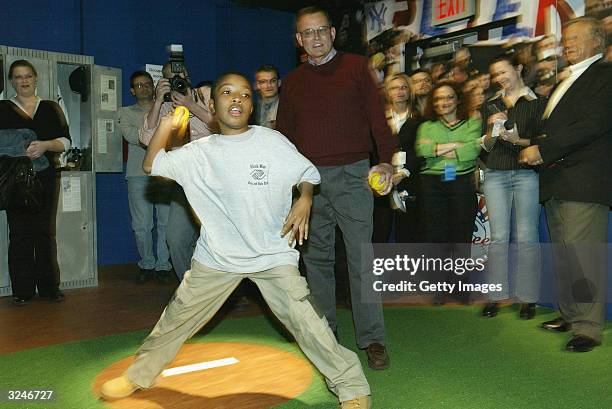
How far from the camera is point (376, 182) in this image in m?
3.08

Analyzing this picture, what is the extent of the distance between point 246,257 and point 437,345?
1.82 m

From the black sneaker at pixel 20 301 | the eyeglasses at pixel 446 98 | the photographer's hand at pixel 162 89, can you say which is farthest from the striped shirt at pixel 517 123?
the black sneaker at pixel 20 301

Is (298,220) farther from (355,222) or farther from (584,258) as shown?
(584,258)

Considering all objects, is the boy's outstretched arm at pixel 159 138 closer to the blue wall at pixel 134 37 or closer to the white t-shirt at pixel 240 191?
the white t-shirt at pixel 240 191

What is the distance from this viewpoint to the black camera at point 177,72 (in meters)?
4.19

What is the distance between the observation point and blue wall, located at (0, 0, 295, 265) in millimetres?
6539

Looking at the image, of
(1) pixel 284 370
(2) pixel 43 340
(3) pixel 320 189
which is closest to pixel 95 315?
(2) pixel 43 340

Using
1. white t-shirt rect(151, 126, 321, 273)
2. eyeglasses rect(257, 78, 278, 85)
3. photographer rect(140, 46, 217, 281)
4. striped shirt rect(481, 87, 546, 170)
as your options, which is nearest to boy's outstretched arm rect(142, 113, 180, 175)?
white t-shirt rect(151, 126, 321, 273)

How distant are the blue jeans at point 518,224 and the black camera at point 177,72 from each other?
2.40 m

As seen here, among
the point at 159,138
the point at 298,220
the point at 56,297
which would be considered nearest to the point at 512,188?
the point at 298,220

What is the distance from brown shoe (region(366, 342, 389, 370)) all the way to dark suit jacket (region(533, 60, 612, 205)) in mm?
1522

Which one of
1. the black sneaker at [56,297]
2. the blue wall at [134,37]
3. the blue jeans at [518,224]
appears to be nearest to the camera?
the blue jeans at [518,224]

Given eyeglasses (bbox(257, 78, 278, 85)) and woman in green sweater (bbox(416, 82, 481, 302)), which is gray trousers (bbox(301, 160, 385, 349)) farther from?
eyeglasses (bbox(257, 78, 278, 85))

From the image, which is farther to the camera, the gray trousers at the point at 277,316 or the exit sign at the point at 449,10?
the exit sign at the point at 449,10
